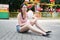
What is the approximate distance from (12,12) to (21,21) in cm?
1351

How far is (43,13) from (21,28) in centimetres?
1361

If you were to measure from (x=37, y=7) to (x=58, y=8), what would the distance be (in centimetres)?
221

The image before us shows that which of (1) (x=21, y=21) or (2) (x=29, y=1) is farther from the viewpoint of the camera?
(2) (x=29, y=1)

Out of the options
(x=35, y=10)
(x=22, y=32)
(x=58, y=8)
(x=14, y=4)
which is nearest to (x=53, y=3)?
(x=58, y=8)

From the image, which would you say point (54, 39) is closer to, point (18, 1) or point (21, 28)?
point (21, 28)

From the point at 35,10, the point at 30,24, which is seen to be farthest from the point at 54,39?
the point at 35,10

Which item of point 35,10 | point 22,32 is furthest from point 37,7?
point 22,32

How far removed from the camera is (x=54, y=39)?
784cm

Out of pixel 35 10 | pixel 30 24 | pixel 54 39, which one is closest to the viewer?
pixel 54 39

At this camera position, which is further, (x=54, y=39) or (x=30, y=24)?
(x=30, y=24)

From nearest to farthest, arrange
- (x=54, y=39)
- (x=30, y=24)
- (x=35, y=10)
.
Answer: (x=54, y=39) < (x=30, y=24) < (x=35, y=10)

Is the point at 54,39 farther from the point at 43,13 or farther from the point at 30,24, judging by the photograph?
the point at 43,13

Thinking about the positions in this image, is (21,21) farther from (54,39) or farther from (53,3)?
(53,3)

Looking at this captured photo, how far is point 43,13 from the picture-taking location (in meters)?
22.2
